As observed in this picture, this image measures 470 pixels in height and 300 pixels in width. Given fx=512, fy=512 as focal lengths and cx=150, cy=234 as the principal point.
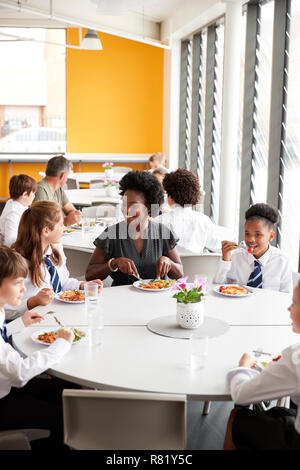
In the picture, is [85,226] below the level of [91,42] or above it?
below

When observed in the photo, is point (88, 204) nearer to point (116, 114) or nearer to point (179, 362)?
point (179, 362)

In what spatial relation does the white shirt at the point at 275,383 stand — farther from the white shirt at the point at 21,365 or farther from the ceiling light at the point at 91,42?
the ceiling light at the point at 91,42

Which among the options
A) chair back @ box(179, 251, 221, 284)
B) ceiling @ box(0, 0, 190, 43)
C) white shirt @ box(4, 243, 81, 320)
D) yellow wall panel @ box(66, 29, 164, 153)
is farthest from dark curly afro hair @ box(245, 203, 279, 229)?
yellow wall panel @ box(66, 29, 164, 153)

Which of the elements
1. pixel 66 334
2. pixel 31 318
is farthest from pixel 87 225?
pixel 66 334

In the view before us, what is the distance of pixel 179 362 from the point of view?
177 centimetres

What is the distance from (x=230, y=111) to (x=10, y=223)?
314 cm

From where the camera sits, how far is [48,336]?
1950 millimetres

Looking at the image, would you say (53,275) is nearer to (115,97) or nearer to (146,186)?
(146,186)

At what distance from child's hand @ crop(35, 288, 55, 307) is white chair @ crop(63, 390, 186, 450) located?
0.93 m

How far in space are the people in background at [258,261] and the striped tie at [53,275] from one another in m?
0.88

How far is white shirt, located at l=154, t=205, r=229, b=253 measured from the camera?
3670mm

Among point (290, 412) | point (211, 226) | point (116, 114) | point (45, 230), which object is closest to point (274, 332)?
point (290, 412)

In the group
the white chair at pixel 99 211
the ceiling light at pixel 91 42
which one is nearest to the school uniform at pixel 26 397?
the white chair at pixel 99 211

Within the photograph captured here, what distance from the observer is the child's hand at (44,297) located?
7.71 feet
